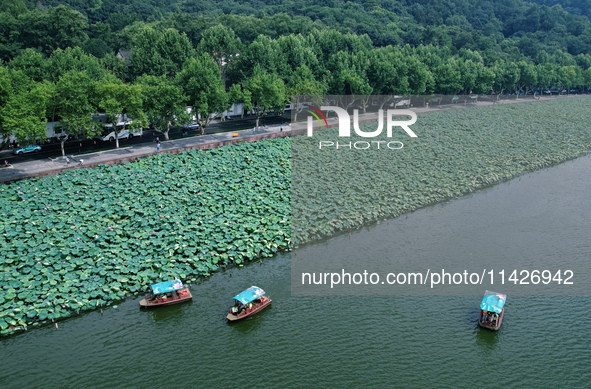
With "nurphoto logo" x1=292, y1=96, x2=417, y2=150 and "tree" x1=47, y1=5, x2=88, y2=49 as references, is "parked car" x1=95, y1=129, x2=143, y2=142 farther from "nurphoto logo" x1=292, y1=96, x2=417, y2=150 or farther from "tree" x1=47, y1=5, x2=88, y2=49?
"tree" x1=47, y1=5, x2=88, y2=49

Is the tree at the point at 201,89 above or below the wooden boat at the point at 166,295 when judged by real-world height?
above

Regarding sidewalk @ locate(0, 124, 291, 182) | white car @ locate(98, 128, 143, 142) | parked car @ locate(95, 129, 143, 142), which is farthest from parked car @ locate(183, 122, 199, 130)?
parked car @ locate(95, 129, 143, 142)

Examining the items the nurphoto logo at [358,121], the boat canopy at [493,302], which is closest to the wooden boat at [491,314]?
the boat canopy at [493,302]

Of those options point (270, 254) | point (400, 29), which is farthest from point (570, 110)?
point (270, 254)

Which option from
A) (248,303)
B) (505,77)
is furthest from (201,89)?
(505,77)

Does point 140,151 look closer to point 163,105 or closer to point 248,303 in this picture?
point 163,105

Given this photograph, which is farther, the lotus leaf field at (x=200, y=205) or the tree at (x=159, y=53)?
the tree at (x=159, y=53)

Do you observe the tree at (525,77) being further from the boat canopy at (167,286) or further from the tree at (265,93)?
the boat canopy at (167,286)
